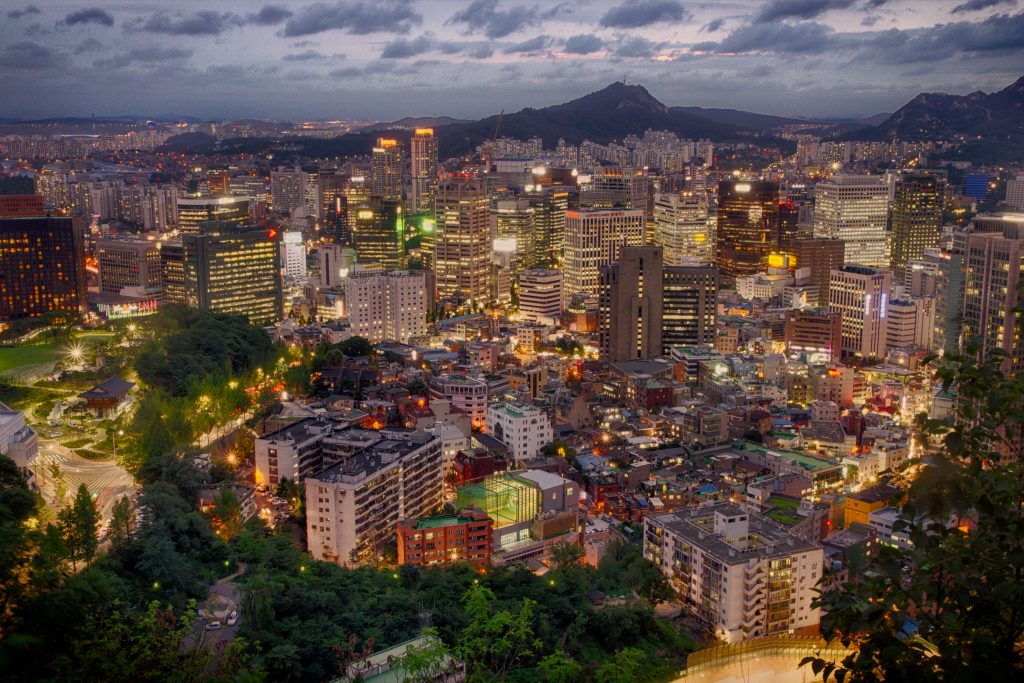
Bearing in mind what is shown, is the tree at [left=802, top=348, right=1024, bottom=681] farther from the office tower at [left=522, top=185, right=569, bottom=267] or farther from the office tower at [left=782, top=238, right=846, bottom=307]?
the office tower at [left=522, top=185, right=569, bottom=267]

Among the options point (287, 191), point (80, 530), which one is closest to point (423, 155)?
point (287, 191)

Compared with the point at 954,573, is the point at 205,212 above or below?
below

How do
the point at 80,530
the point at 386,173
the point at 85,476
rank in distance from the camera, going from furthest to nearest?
the point at 386,173, the point at 85,476, the point at 80,530

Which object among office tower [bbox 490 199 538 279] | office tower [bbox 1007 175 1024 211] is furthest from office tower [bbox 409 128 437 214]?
office tower [bbox 1007 175 1024 211]

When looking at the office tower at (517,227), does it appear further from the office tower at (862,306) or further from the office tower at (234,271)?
the office tower at (862,306)

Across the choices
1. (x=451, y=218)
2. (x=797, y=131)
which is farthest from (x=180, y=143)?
(x=797, y=131)

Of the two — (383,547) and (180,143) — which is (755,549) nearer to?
(383,547)

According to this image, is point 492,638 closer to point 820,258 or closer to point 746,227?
point 820,258

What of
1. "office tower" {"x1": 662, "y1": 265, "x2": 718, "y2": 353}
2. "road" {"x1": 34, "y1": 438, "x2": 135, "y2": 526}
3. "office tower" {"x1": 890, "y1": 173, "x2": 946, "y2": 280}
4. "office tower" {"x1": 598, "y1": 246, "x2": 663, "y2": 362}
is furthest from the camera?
"office tower" {"x1": 890, "y1": 173, "x2": 946, "y2": 280}
